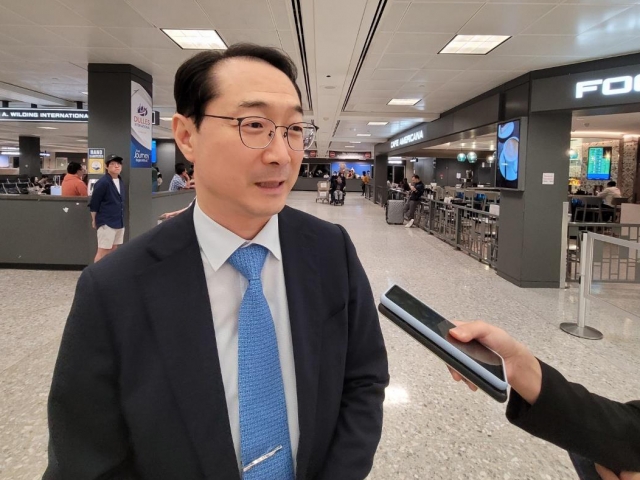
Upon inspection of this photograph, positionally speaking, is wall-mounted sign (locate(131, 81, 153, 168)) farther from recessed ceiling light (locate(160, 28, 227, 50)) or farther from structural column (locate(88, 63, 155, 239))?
recessed ceiling light (locate(160, 28, 227, 50))

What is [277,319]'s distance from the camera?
892 mm

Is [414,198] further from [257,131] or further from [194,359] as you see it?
[194,359]

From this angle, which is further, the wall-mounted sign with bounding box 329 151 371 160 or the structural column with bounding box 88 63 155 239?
the wall-mounted sign with bounding box 329 151 371 160

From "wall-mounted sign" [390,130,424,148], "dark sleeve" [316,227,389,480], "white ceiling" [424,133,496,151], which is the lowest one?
"dark sleeve" [316,227,389,480]

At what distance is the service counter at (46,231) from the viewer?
252 inches

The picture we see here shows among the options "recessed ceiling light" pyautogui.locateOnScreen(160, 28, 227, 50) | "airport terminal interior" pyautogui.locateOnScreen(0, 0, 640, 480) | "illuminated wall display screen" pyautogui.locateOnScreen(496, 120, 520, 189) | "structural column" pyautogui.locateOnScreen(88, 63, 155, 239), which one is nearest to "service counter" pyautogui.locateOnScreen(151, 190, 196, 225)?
"airport terminal interior" pyautogui.locateOnScreen(0, 0, 640, 480)

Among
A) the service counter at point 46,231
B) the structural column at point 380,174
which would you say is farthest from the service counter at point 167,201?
the structural column at point 380,174

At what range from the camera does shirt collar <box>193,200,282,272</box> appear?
85 centimetres

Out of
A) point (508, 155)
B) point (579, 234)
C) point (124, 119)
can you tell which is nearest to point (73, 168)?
point (124, 119)

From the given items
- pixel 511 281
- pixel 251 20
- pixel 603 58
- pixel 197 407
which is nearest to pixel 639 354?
pixel 511 281

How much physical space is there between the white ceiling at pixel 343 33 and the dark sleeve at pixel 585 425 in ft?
12.1

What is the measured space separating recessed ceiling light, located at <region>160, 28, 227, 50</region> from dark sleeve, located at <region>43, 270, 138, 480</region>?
4.50 m

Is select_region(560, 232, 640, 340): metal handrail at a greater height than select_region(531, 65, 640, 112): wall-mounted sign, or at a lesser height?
lesser

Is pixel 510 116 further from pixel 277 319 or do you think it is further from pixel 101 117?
pixel 277 319
